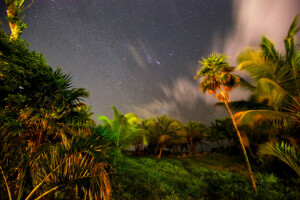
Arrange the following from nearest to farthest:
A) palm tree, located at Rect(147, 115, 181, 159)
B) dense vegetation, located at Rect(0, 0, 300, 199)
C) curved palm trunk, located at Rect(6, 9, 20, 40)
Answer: dense vegetation, located at Rect(0, 0, 300, 199)
curved palm trunk, located at Rect(6, 9, 20, 40)
palm tree, located at Rect(147, 115, 181, 159)

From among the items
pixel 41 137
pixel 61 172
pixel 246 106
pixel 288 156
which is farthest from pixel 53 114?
pixel 246 106

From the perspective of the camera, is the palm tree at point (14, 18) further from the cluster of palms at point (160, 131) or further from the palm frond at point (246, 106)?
the palm frond at point (246, 106)

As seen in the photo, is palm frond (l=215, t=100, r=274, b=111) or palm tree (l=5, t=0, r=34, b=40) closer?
palm tree (l=5, t=0, r=34, b=40)

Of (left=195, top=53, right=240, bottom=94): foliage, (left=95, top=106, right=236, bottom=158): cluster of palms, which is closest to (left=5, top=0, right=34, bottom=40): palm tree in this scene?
(left=95, top=106, right=236, bottom=158): cluster of palms

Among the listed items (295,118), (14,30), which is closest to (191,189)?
(295,118)

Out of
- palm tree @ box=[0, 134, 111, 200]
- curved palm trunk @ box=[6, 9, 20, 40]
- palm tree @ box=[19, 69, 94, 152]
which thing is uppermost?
curved palm trunk @ box=[6, 9, 20, 40]

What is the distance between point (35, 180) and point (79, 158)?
100 cm

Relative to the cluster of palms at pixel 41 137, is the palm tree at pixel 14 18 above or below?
above

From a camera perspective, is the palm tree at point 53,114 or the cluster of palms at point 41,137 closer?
the cluster of palms at point 41,137

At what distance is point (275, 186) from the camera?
7.39 meters

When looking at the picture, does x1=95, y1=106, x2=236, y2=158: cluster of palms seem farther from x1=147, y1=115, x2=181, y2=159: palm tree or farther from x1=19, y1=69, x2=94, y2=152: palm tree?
x1=19, y1=69, x2=94, y2=152: palm tree

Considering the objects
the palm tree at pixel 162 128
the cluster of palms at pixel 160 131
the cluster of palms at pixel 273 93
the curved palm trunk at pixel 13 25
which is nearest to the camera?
the curved palm trunk at pixel 13 25

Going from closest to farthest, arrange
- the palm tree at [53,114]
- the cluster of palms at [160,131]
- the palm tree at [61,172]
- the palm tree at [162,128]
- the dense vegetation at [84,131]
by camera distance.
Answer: the palm tree at [61,172] < the dense vegetation at [84,131] < the palm tree at [53,114] < the cluster of palms at [160,131] < the palm tree at [162,128]

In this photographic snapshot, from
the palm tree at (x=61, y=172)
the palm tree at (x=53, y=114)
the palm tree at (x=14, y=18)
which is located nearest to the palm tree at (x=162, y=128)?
the palm tree at (x=53, y=114)
